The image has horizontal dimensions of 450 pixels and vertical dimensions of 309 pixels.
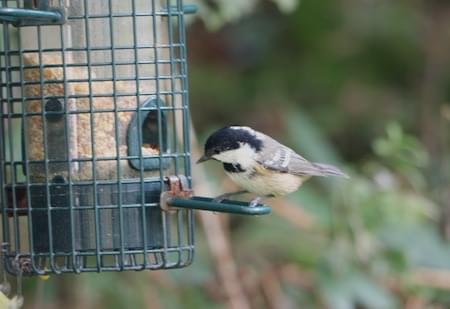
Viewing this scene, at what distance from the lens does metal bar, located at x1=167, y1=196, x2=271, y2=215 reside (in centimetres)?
490

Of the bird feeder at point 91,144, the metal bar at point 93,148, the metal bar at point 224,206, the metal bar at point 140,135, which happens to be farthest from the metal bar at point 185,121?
the metal bar at point 93,148

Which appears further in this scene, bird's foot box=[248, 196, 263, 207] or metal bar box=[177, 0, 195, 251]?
metal bar box=[177, 0, 195, 251]

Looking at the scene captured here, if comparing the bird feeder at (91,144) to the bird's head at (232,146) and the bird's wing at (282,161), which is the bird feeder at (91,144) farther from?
the bird's wing at (282,161)

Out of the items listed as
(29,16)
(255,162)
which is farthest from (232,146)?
(29,16)

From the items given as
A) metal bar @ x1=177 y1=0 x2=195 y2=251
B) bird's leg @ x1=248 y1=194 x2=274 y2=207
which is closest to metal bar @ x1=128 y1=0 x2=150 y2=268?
metal bar @ x1=177 y1=0 x2=195 y2=251

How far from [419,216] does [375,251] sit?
365mm

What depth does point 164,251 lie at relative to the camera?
5.41 meters

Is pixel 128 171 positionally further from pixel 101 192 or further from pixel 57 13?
pixel 57 13

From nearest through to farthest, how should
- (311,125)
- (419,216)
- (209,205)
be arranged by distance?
(209,205) < (419,216) < (311,125)

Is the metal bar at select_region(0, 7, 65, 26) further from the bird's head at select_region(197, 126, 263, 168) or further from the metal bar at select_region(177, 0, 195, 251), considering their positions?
the bird's head at select_region(197, 126, 263, 168)

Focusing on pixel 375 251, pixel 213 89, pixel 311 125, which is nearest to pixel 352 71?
pixel 213 89

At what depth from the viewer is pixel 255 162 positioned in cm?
557

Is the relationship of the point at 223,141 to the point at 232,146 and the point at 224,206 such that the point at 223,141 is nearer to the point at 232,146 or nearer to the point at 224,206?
the point at 232,146

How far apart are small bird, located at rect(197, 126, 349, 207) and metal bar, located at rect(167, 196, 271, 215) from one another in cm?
14
